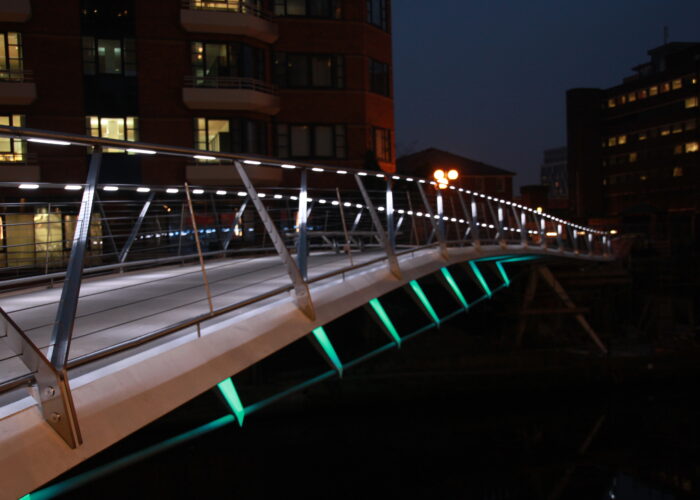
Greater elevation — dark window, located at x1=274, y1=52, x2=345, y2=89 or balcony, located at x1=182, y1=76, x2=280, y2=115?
dark window, located at x1=274, y1=52, x2=345, y2=89

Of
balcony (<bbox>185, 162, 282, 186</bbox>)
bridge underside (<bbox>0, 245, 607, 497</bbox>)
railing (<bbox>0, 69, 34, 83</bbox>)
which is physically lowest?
bridge underside (<bbox>0, 245, 607, 497</bbox>)

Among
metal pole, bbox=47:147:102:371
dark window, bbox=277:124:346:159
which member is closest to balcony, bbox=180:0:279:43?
dark window, bbox=277:124:346:159

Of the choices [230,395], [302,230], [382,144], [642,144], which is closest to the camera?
[230,395]

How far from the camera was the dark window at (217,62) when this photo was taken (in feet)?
98.1

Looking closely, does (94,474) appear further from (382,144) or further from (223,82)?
(382,144)

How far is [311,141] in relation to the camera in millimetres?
32875

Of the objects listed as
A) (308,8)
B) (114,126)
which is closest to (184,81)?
(114,126)

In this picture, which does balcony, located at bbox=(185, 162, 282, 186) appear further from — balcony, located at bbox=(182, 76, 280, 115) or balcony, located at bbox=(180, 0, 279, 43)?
balcony, located at bbox=(180, 0, 279, 43)

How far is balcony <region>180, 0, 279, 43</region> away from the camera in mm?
29094

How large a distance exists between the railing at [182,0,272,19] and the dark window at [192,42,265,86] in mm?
1387

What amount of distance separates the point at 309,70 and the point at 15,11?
39.3ft

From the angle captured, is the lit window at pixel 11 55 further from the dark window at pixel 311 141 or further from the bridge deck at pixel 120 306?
the bridge deck at pixel 120 306

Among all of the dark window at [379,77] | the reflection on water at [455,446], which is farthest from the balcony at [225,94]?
the reflection on water at [455,446]

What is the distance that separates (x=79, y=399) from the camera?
353 centimetres
